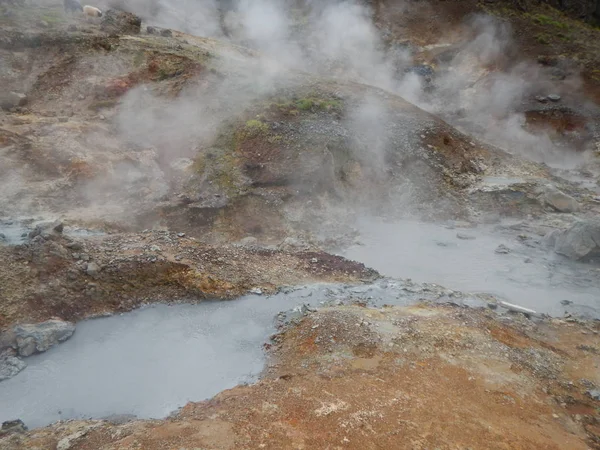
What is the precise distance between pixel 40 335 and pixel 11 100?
27.1 ft

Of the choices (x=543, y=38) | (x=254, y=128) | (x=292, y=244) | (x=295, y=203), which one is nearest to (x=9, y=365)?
(x=292, y=244)

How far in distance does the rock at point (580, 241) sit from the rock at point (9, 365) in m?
11.1

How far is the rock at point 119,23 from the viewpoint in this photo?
1527cm

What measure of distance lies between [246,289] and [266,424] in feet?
10.9

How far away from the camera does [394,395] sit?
19.5 feet

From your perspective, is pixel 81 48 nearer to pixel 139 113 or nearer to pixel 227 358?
pixel 139 113

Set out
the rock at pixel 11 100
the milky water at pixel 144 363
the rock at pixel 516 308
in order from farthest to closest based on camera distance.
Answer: the rock at pixel 11 100 < the rock at pixel 516 308 < the milky water at pixel 144 363

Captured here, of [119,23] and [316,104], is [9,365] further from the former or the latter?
[119,23]

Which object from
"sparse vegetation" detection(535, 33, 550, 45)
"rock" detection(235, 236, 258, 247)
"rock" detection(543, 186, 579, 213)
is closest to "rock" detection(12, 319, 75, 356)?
"rock" detection(235, 236, 258, 247)

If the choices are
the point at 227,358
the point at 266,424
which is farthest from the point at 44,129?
the point at 266,424

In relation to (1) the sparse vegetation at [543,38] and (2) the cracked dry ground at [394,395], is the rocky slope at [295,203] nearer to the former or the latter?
(2) the cracked dry ground at [394,395]

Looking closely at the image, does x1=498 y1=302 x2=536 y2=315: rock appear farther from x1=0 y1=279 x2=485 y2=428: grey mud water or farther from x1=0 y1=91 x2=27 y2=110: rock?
x1=0 y1=91 x2=27 y2=110: rock

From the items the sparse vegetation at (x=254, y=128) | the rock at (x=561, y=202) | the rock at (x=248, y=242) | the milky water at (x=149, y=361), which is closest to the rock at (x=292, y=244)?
the rock at (x=248, y=242)

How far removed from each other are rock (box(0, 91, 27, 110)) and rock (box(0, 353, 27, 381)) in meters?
8.23
